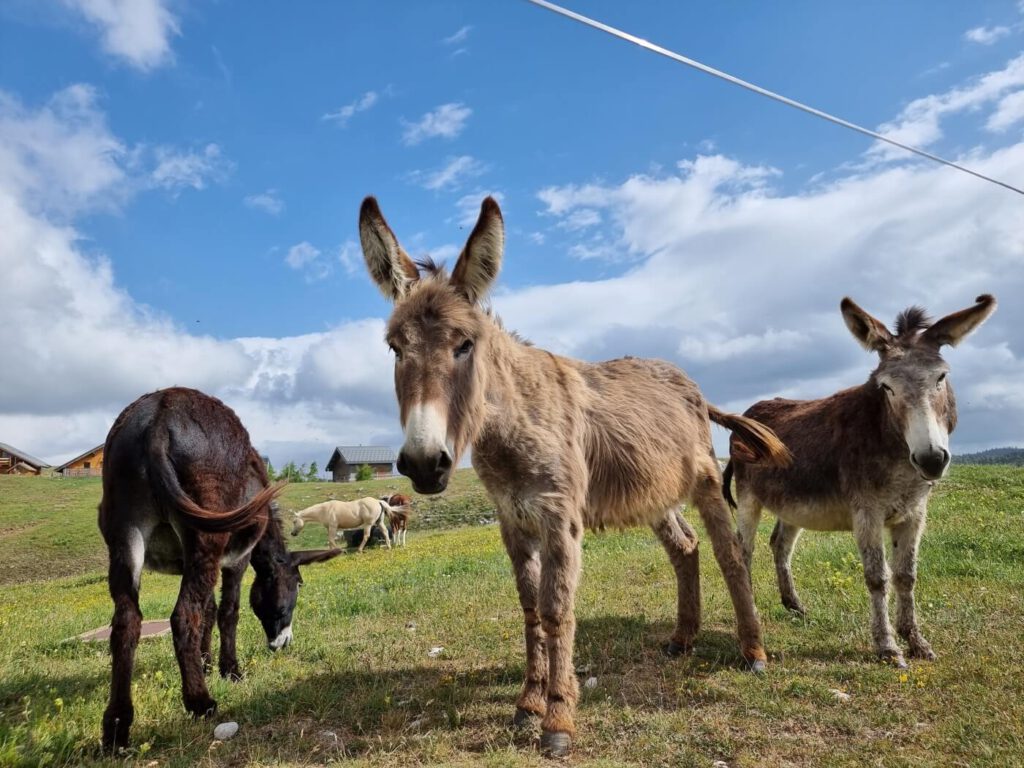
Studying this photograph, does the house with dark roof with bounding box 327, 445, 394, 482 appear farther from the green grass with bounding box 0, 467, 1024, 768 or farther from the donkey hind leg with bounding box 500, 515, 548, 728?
the donkey hind leg with bounding box 500, 515, 548, 728

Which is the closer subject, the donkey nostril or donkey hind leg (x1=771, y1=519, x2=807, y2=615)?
the donkey nostril

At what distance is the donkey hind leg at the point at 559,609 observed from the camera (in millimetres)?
4434

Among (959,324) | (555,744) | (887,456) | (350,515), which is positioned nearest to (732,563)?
(887,456)

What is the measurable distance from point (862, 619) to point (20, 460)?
96.7 m

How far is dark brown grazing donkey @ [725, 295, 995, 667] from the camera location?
5.97 meters

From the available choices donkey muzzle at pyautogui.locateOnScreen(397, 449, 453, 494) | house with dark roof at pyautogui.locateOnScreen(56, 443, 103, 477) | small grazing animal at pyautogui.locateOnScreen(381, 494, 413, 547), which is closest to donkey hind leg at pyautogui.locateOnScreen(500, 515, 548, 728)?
donkey muzzle at pyautogui.locateOnScreen(397, 449, 453, 494)

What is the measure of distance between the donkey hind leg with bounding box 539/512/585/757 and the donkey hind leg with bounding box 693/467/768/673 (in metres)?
2.21

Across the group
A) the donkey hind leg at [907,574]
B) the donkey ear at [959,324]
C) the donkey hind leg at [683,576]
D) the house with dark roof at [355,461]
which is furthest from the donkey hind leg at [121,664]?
A: the house with dark roof at [355,461]

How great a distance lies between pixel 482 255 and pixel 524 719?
3.38 m

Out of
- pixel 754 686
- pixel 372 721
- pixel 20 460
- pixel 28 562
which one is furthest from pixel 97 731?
pixel 20 460

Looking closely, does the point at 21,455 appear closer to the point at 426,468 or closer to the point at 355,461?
the point at 355,461

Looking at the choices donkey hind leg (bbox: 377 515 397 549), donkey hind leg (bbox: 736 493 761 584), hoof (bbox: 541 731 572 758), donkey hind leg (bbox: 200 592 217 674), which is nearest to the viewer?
hoof (bbox: 541 731 572 758)

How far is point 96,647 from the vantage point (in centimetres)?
795

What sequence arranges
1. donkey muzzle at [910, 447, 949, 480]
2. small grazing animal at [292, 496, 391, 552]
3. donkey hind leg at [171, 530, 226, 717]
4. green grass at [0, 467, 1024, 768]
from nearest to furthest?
green grass at [0, 467, 1024, 768]
donkey hind leg at [171, 530, 226, 717]
donkey muzzle at [910, 447, 949, 480]
small grazing animal at [292, 496, 391, 552]
